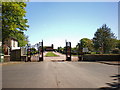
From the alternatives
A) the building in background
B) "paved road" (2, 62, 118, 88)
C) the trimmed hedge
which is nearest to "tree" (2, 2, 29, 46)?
the building in background

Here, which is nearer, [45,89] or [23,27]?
[45,89]

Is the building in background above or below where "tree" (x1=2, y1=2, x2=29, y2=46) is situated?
below

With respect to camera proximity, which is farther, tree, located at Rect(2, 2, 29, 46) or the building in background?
the building in background

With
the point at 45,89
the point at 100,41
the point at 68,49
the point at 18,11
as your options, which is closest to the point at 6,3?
the point at 18,11

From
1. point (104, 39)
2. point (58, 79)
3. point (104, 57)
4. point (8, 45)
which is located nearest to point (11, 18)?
point (58, 79)

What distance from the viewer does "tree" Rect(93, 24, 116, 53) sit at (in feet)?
167

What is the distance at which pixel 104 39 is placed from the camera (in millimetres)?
52156

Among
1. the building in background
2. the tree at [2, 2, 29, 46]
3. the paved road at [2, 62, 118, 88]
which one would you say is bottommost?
the paved road at [2, 62, 118, 88]

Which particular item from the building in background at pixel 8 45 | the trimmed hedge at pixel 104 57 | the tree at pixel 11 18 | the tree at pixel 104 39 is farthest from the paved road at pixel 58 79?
the tree at pixel 104 39

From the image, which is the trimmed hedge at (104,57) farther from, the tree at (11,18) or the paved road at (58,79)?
the paved road at (58,79)

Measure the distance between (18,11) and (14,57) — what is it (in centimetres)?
920

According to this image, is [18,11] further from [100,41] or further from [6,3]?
[100,41]

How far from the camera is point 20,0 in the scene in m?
23.5

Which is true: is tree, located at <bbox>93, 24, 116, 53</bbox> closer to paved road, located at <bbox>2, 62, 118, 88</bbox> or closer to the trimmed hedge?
the trimmed hedge
